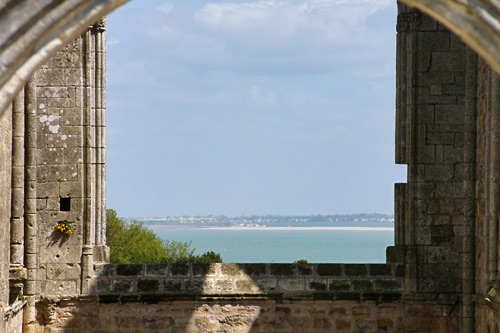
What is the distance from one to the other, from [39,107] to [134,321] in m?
2.27

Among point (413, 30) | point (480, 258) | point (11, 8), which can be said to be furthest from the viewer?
point (413, 30)

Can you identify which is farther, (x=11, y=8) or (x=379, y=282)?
(x=379, y=282)

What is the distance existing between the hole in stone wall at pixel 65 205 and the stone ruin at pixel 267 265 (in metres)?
0.01

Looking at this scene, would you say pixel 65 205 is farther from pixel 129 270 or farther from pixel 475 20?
pixel 475 20

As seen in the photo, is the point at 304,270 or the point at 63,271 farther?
the point at 304,270

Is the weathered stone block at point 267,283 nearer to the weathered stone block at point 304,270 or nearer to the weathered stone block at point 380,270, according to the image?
the weathered stone block at point 304,270

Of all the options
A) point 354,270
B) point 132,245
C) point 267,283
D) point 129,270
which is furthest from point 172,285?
point 132,245

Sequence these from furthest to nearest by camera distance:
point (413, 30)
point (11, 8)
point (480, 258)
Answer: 1. point (413, 30)
2. point (480, 258)
3. point (11, 8)

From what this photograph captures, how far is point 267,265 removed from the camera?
27.0 feet

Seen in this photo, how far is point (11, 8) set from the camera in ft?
10.5

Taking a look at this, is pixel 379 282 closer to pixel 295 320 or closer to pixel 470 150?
pixel 295 320

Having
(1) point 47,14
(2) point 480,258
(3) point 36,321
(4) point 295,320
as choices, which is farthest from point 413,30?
(1) point 47,14

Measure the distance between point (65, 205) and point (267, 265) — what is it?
2056mm

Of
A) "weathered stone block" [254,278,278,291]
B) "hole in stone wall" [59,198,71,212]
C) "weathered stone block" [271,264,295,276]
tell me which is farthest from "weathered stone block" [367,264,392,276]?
"hole in stone wall" [59,198,71,212]
